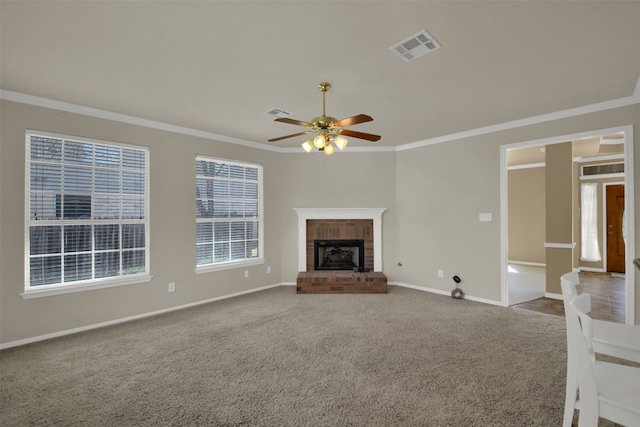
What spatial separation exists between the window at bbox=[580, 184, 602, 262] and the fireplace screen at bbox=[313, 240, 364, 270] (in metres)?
5.87

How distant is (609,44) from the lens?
7.95 feet

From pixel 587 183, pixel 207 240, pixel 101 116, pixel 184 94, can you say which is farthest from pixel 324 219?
pixel 587 183

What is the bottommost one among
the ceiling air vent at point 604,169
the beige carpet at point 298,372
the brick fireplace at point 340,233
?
the beige carpet at point 298,372

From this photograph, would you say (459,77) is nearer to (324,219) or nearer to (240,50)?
(240,50)

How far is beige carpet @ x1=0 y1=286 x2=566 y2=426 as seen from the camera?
215 centimetres

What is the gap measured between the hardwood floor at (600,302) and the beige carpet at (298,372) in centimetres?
51

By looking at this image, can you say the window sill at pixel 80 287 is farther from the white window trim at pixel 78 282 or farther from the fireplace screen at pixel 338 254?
the fireplace screen at pixel 338 254

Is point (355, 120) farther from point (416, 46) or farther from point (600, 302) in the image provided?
point (600, 302)

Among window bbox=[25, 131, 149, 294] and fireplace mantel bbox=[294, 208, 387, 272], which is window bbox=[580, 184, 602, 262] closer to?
fireplace mantel bbox=[294, 208, 387, 272]

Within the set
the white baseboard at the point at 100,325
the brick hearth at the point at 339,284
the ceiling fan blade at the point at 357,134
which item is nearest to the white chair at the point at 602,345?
the ceiling fan blade at the point at 357,134

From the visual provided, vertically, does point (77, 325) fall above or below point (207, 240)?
below

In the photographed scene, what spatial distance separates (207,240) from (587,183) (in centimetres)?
888

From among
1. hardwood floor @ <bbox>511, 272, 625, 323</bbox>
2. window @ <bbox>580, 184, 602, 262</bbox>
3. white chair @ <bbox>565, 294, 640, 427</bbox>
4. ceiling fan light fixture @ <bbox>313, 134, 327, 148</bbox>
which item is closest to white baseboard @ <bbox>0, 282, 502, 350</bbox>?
hardwood floor @ <bbox>511, 272, 625, 323</bbox>

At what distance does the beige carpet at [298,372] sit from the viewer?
2.15m
